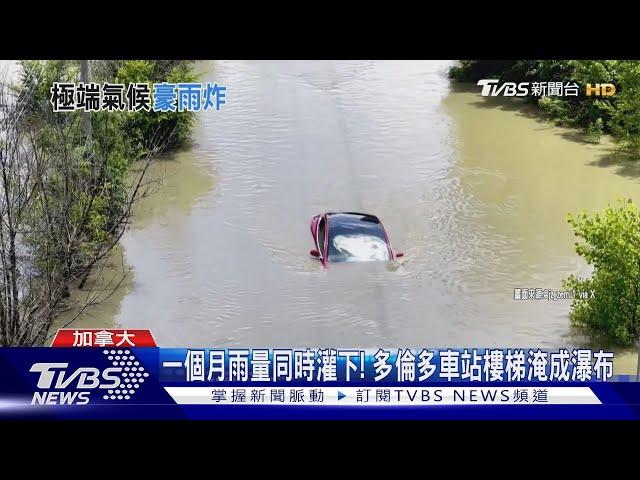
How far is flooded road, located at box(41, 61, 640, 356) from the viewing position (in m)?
13.1

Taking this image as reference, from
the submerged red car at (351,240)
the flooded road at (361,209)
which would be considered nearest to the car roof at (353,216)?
the submerged red car at (351,240)

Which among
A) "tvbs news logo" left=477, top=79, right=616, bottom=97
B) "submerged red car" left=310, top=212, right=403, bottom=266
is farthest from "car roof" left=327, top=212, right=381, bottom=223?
"tvbs news logo" left=477, top=79, right=616, bottom=97

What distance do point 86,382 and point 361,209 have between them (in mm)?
3586

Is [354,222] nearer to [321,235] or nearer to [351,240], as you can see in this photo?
[351,240]

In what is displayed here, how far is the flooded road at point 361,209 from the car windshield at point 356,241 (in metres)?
0.12

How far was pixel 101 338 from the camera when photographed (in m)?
12.5

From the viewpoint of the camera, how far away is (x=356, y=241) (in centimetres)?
1382

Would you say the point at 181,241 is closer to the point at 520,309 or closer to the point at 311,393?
the point at 311,393

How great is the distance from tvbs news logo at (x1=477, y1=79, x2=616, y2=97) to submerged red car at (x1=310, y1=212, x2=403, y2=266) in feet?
5.99

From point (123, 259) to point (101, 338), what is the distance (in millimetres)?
1581

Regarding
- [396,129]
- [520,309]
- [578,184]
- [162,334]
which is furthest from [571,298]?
[162,334]

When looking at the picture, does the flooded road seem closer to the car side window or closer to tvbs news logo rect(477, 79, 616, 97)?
the car side window

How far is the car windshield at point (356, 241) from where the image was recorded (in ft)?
45.3

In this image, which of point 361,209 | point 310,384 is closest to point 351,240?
point 361,209
